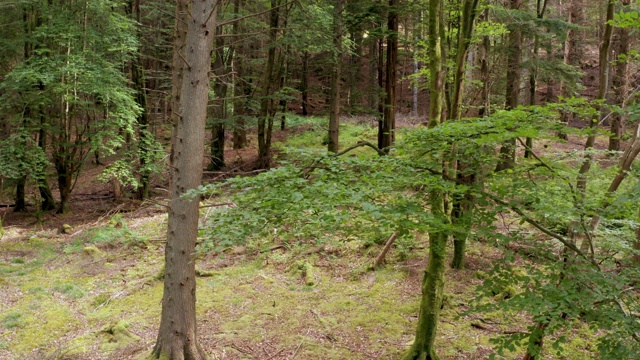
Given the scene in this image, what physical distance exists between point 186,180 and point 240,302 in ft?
11.4

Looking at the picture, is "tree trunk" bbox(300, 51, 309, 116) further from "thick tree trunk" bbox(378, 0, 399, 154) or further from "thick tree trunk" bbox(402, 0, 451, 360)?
"thick tree trunk" bbox(402, 0, 451, 360)

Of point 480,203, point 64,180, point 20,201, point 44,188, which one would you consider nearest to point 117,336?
point 480,203

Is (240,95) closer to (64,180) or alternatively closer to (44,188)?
(64,180)

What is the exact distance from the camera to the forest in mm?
3756

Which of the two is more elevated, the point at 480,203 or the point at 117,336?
the point at 480,203

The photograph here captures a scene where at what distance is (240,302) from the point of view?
313 inches

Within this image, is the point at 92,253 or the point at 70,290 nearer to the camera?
the point at 70,290

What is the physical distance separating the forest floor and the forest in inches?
1.7

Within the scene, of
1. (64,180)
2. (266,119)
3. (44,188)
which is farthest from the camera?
(266,119)

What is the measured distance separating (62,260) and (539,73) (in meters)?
14.2

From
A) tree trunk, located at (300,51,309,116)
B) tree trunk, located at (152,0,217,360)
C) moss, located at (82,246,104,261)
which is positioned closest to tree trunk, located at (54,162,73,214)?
moss, located at (82,246,104,261)

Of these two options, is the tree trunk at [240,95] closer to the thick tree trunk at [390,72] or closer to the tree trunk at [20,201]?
the thick tree trunk at [390,72]

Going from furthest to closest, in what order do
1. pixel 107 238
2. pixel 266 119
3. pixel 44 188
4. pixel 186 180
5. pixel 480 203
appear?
pixel 266 119, pixel 44 188, pixel 107 238, pixel 186 180, pixel 480 203

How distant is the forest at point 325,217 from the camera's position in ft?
12.3
